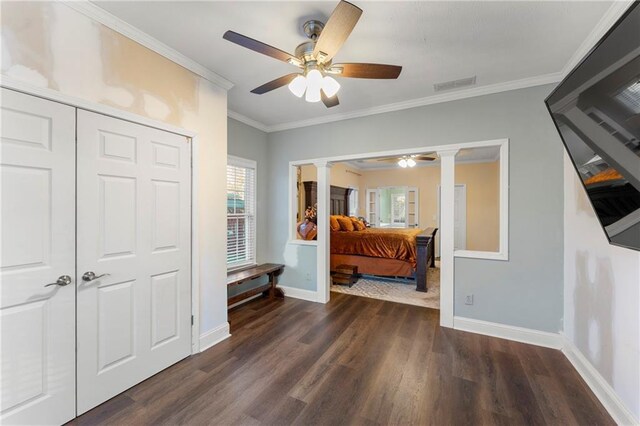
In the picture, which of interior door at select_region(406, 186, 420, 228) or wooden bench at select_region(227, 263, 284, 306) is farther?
interior door at select_region(406, 186, 420, 228)

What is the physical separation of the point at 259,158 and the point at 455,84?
2.89 m

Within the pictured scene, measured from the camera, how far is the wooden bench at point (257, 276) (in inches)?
133

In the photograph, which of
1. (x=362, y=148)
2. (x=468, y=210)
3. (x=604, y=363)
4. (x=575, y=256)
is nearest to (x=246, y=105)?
(x=362, y=148)

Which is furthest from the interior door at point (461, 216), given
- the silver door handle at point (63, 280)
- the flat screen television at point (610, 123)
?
the silver door handle at point (63, 280)

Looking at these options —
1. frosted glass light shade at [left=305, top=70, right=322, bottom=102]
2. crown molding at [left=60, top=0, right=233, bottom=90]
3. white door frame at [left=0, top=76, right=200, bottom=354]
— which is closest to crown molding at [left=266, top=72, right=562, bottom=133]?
crown molding at [left=60, top=0, right=233, bottom=90]

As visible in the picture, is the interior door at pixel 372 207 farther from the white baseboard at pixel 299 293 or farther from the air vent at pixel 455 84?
the air vent at pixel 455 84

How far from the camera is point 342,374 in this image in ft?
7.25

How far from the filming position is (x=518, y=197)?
2797mm

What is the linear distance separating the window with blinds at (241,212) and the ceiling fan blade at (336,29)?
92.2 inches

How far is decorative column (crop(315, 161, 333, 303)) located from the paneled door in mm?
1946

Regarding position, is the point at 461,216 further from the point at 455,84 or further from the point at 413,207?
the point at 455,84

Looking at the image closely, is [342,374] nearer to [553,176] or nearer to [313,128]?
[553,176]

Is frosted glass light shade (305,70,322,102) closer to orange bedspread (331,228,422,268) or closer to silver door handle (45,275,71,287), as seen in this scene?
silver door handle (45,275,71,287)

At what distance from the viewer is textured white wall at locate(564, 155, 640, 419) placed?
1635 mm
